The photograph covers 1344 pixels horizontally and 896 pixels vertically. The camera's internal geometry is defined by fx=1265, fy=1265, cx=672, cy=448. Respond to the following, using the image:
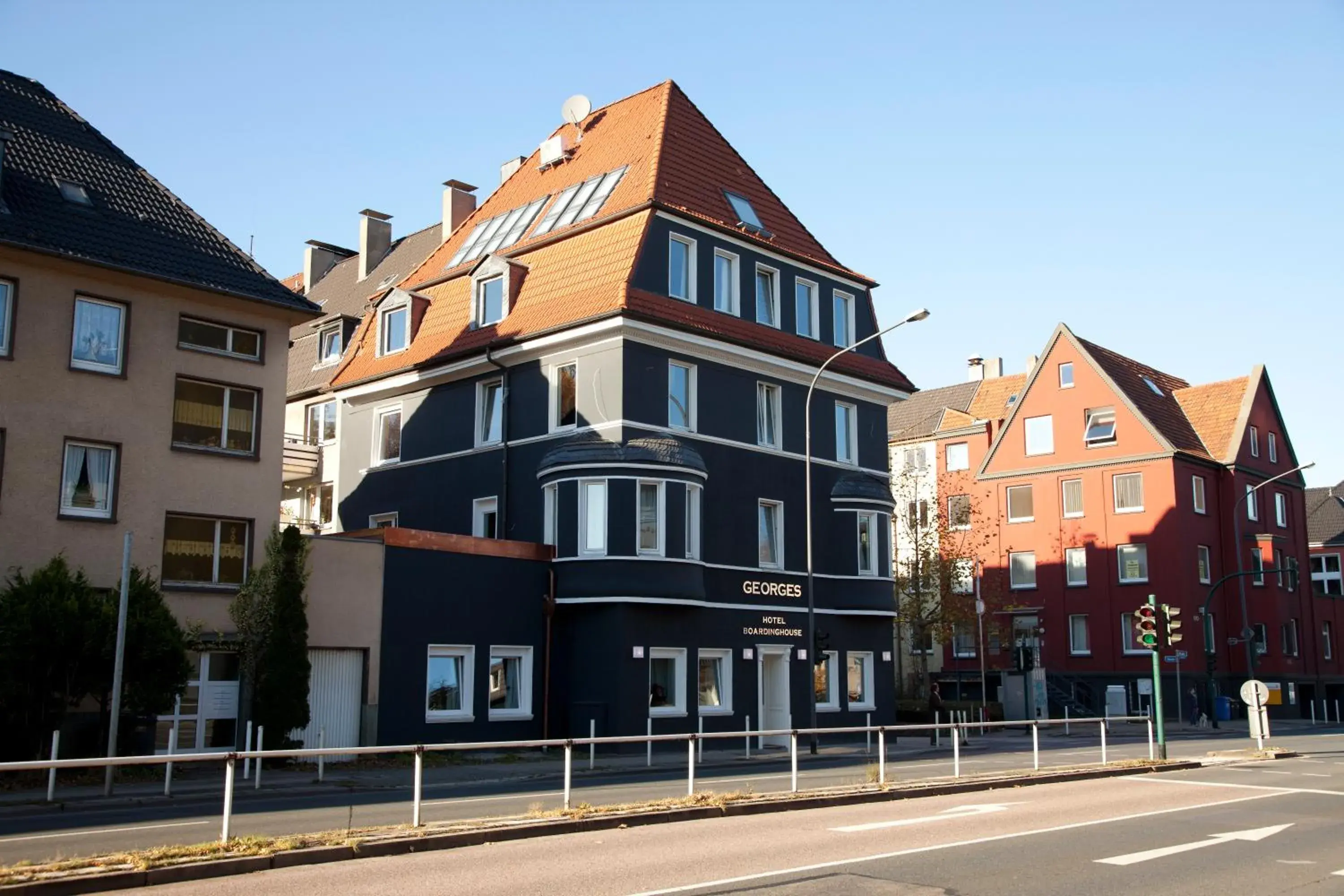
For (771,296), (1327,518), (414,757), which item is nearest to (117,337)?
(414,757)

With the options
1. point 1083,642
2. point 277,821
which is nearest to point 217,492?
point 277,821

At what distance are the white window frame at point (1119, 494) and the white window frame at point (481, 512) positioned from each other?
106 ft

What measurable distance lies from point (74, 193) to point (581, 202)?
14.2 meters

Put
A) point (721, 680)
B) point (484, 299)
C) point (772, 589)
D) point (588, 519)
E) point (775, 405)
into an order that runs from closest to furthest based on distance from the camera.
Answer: point (588, 519) < point (721, 680) < point (772, 589) < point (775, 405) < point (484, 299)

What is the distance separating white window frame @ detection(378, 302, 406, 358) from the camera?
125 feet

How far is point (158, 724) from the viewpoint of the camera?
977 inches

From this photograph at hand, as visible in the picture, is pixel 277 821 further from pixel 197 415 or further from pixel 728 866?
pixel 197 415

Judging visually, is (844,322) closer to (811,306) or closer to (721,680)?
(811,306)

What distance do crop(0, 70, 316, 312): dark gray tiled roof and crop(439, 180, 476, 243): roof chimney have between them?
61.3ft

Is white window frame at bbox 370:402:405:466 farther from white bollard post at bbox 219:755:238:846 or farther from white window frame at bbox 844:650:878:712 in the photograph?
white bollard post at bbox 219:755:238:846

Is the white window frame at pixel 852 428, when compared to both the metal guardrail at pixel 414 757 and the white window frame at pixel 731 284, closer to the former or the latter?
the white window frame at pixel 731 284

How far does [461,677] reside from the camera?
2961 cm

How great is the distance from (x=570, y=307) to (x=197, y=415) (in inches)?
389

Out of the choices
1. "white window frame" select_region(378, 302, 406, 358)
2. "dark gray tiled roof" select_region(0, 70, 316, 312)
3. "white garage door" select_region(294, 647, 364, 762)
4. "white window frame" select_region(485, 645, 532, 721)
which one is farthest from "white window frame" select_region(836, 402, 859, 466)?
"dark gray tiled roof" select_region(0, 70, 316, 312)
